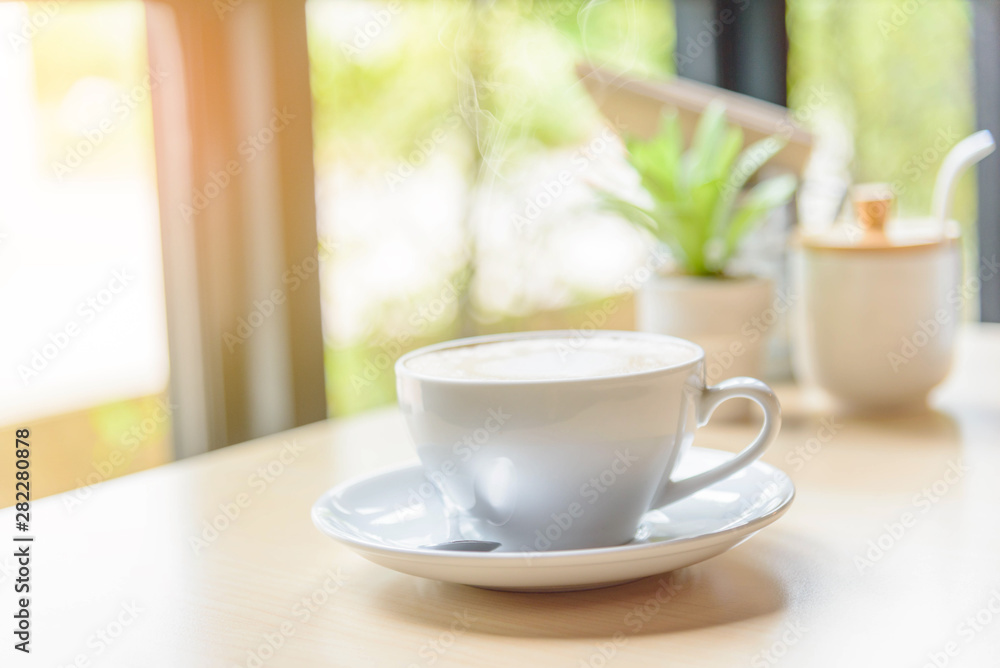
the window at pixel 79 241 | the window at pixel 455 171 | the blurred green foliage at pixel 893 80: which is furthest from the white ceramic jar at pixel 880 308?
the blurred green foliage at pixel 893 80

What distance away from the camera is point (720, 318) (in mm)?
846

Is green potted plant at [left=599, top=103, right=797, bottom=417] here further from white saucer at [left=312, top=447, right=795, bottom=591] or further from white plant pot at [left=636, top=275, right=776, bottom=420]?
white saucer at [left=312, top=447, right=795, bottom=591]

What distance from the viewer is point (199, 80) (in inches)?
52.6

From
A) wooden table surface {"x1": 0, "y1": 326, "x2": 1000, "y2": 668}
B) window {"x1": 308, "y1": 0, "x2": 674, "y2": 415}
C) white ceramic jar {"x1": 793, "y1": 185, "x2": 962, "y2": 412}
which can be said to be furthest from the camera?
window {"x1": 308, "y1": 0, "x2": 674, "y2": 415}

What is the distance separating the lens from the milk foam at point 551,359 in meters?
0.50

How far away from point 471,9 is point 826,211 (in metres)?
1.52

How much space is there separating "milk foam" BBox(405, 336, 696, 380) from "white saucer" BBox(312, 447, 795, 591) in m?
0.09

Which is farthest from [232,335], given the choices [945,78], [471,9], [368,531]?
[945,78]

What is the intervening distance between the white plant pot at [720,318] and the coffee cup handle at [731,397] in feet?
1.06

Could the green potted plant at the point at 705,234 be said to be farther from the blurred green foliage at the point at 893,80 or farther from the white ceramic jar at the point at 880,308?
the blurred green foliage at the point at 893,80

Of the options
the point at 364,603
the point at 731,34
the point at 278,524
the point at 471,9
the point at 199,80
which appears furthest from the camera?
the point at 471,9

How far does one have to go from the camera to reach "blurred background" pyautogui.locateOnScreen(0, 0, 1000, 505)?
4.37 feet

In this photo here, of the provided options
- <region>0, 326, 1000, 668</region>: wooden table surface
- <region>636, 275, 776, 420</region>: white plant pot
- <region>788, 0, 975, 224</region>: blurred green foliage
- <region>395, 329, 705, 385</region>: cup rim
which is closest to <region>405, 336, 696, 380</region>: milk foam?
<region>395, 329, 705, 385</region>: cup rim

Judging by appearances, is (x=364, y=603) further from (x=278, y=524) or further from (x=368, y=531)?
(x=278, y=524)
